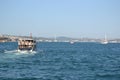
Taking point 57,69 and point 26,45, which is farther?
point 26,45

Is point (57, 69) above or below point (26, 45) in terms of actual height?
below

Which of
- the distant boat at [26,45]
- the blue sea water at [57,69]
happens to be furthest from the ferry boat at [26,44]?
the blue sea water at [57,69]

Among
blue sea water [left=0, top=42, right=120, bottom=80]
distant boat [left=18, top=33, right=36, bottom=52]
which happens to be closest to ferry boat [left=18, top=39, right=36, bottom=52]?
distant boat [left=18, top=33, right=36, bottom=52]

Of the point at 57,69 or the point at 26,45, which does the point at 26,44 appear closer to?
the point at 26,45

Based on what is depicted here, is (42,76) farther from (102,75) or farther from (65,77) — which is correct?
(102,75)

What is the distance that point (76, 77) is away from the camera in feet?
134

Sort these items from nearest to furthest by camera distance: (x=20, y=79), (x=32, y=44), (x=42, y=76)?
(x=20, y=79) → (x=42, y=76) → (x=32, y=44)

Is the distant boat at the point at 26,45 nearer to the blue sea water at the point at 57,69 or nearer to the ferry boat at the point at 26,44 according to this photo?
the ferry boat at the point at 26,44

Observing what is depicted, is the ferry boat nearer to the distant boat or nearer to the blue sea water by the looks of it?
the distant boat

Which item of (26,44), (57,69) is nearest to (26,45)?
(26,44)

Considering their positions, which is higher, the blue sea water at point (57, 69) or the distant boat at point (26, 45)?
the distant boat at point (26, 45)

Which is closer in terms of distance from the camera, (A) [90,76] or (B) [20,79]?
(B) [20,79]

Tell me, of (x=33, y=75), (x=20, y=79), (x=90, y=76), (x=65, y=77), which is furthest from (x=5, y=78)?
(x=90, y=76)

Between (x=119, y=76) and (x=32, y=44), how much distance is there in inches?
2533
